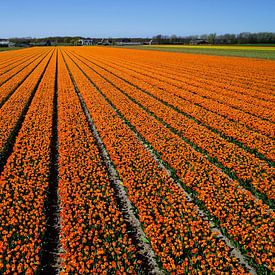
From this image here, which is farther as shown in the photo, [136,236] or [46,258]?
[136,236]

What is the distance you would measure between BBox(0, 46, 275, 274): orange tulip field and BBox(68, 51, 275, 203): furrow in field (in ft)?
0.14

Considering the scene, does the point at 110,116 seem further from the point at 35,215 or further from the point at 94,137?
the point at 35,215

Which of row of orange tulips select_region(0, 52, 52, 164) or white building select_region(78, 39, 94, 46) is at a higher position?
row of orange tulips select_region(0, 52, 52, 164)

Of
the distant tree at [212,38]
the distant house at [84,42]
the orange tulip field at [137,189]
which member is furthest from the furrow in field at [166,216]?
the distant house at [84,42]

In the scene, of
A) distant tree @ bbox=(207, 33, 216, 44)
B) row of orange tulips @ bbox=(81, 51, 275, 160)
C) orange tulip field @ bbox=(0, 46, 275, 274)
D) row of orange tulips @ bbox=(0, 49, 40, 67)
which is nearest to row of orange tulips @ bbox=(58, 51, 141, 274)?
orange tulip field @ bbox=(0, 46, 275, 274)

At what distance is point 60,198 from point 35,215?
51.1 inches

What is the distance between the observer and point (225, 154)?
11.0 metres

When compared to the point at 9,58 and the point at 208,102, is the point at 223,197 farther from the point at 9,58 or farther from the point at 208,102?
the point at 9,58

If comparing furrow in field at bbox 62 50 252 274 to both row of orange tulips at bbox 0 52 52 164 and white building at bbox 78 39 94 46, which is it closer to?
row of orange tulips at bbox 0 52 52 164

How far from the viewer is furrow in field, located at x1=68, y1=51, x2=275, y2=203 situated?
29.5 ft

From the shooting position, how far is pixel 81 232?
668 cm

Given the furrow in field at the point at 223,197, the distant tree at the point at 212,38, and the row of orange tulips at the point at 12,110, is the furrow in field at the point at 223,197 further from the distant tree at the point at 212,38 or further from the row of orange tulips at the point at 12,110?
the distant tree at the point at 212,38

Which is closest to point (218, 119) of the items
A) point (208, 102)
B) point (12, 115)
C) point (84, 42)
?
point (208, 102)

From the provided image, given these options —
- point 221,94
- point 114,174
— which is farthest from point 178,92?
point 114,174
